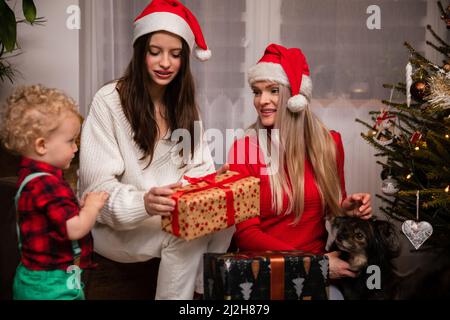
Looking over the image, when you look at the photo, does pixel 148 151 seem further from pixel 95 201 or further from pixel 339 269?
pixel 339 269

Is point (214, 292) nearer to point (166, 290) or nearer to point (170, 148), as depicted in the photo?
point (166, 290)

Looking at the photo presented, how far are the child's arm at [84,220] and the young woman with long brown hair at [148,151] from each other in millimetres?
188

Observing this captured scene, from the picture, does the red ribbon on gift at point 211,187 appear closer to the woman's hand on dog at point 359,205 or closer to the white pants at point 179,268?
the white pants at point 179,268

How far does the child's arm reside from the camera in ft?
4.39

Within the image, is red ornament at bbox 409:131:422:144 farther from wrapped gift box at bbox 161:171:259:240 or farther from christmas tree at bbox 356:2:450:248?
wrapped gift box at bbox 161:171:259:240

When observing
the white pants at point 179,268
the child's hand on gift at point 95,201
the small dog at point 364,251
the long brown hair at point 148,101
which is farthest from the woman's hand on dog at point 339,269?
the child's hand on gift at point 95,201

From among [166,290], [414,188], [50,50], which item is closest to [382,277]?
[414,188]

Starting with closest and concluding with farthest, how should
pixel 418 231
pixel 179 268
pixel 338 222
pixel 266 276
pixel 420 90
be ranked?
pixel 266 276 < pixel 179 268 < pixel 338 222 < pixel 418 231 < pixel 420 90

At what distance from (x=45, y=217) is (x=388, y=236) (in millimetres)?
1153

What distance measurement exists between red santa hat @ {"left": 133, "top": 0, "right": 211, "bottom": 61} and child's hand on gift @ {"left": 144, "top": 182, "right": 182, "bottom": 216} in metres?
0.62

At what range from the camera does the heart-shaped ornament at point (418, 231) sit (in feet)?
6.00

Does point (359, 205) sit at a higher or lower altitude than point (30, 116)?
lower

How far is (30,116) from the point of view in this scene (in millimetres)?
1356

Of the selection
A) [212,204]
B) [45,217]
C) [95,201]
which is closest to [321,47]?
[212,204]
